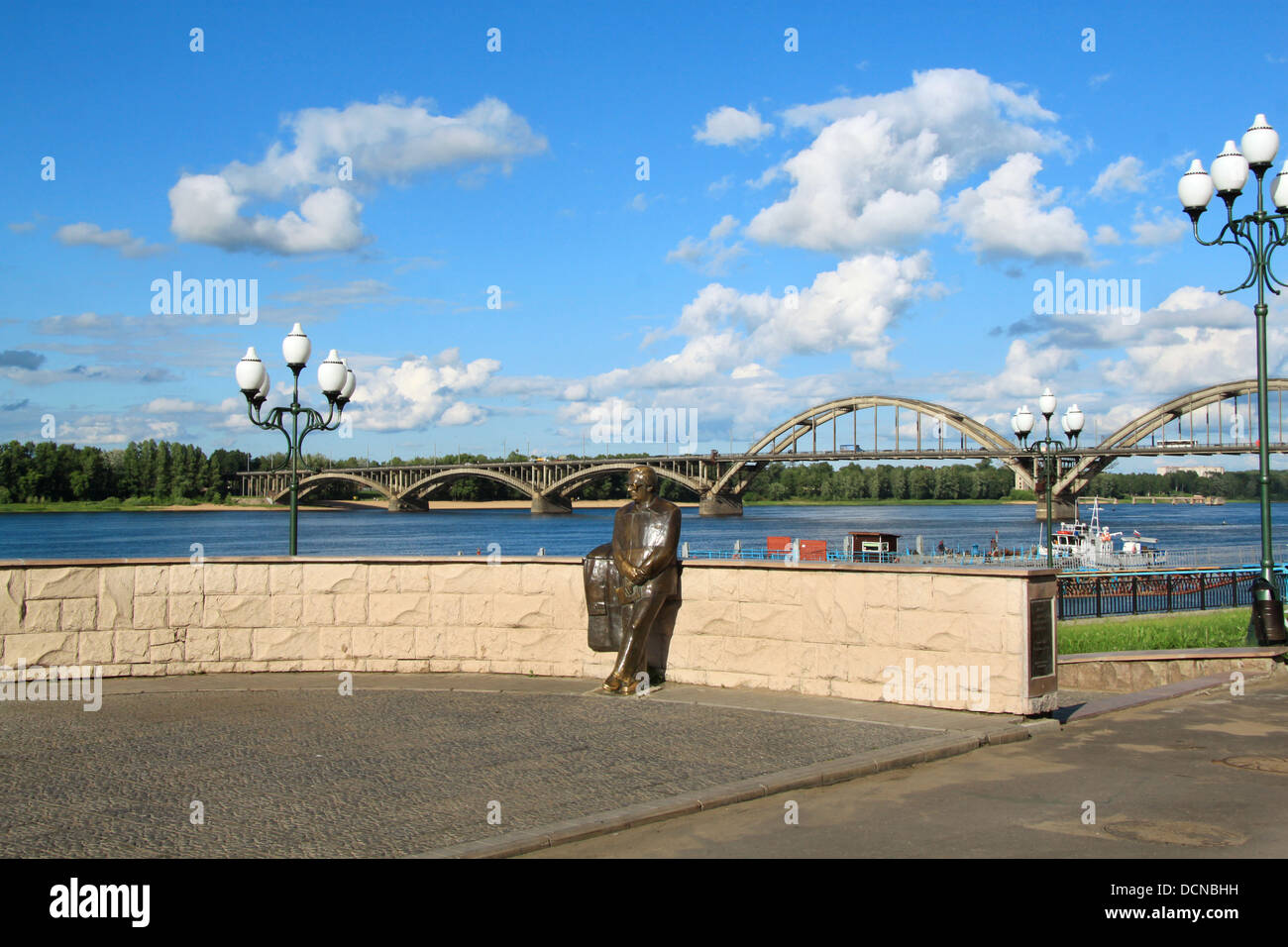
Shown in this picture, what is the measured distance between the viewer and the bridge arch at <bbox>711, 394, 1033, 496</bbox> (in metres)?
93.2

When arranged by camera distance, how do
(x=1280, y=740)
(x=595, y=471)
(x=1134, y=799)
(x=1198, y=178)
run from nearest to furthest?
(x=1134, y=799) → (x=1280, y=740) → (x=1198, y=178) → (x=595, y=471)

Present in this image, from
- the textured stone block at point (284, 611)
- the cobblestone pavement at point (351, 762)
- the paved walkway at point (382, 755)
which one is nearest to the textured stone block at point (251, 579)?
the textured stone block at point (284, 611)

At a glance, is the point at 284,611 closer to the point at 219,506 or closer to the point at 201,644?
the point at 201,644

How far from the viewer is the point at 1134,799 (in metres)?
5.99

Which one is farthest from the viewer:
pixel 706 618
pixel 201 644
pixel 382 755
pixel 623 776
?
pixel 201 644

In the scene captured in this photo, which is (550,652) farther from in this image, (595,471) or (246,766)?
(595,471)

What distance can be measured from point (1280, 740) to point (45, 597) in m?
10.2

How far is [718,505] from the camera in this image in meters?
96.0

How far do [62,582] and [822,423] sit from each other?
91.7 meters

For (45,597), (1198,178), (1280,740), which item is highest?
(1198,178)

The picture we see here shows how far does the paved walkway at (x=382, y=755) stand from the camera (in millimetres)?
5352

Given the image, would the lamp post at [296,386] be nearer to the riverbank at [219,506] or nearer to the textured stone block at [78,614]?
the textured stone block at [78,614]

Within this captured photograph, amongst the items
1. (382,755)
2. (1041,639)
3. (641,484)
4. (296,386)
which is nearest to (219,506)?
(296,386)
